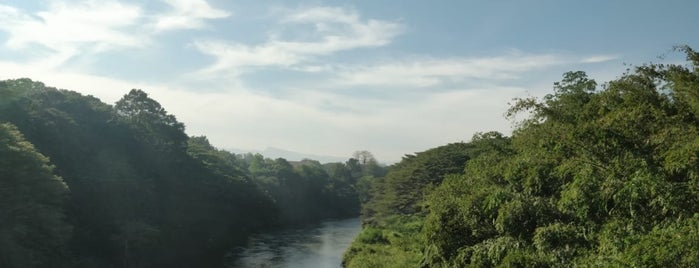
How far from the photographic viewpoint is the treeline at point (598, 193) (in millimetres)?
11969

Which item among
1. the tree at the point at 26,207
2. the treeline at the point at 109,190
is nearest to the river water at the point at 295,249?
the treeline at the point at 109,190

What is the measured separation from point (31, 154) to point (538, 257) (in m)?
34.3

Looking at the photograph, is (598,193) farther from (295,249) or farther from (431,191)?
(295,249)

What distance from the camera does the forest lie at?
43.4ft

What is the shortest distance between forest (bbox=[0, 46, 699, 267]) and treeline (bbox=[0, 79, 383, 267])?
0.51 ft

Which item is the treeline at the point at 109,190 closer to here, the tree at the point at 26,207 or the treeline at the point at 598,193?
the tree at the point at 26,207

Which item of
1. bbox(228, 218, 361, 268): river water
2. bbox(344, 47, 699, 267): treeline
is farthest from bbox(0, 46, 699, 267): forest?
bbox(228, 218, 361, 268): river water

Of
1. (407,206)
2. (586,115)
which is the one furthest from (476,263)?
(407,206)

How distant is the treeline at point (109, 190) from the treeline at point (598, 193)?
2811 cm

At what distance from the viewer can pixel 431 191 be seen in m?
43.4

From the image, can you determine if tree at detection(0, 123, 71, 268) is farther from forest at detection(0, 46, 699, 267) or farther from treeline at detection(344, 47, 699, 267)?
treeline at detection(344, 47, 699, 267)

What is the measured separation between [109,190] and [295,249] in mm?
22267

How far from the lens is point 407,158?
265 feet

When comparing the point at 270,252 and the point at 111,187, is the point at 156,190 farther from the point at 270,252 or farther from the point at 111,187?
the point at 270,252
